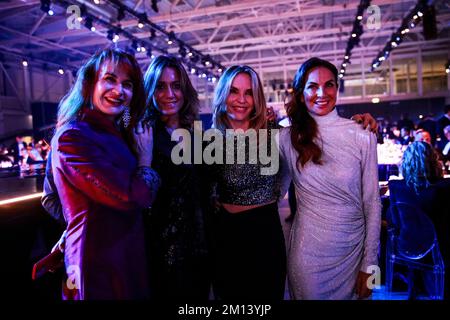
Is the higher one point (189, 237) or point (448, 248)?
point (189, 237)

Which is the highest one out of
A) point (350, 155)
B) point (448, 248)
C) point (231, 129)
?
point (231, 129)

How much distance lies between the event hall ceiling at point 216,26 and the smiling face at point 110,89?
17.9ft

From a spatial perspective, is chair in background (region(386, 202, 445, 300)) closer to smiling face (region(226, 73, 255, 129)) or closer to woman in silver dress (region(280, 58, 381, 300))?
woman in silver dress (region(280, 58, 381, 300))

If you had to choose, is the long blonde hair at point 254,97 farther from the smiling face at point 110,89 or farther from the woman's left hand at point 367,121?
the smiling face at point 110,89

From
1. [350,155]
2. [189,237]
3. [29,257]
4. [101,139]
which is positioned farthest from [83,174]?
[29,257]

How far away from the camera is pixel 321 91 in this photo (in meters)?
1.53

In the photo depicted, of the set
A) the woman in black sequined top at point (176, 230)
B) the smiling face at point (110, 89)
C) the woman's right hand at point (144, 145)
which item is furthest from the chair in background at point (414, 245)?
the smiling face at point (110, 89)

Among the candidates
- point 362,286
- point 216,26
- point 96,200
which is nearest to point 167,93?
point 96,200

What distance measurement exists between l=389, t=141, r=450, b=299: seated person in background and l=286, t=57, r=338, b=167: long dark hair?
167cm

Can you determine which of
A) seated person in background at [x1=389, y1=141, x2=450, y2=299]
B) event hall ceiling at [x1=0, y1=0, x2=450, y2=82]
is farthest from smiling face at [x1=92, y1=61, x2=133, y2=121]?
event hall ceiling at [x1=0, y1=0, x2=450, y2=82]

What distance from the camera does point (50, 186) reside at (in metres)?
1.33
